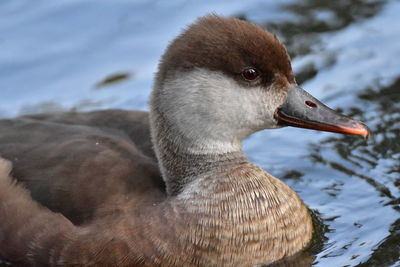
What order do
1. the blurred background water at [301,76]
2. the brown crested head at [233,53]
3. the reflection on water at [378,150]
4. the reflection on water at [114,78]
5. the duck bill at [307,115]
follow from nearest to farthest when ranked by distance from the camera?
the brown crested head at [233,53] < the duck bill at [307,115] < the blurred background water at [301,76] < the reflection on water at [378,150] < the reflection on water at [114,78]

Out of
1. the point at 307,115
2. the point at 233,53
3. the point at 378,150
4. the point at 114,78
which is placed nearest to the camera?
the point at 233,53

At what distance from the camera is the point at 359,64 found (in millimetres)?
9125

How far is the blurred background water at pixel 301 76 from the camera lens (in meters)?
7.14

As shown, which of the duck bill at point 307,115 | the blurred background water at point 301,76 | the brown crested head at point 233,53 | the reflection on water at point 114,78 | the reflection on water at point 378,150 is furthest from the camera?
the reflection on water at point 114,78

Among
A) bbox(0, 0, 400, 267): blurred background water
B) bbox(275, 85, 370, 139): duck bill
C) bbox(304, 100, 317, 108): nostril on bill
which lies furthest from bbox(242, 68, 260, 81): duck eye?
bbox(0, 0, 400, 267): blurred background water

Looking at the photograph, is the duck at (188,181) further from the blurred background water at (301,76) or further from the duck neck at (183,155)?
the blurred background water at (301,76)

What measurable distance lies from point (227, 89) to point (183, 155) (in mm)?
516

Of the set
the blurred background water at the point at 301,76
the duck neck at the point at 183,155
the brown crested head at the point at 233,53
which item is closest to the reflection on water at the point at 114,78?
the blurred background water at the point at 301,76

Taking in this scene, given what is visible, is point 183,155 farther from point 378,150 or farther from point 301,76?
point 301,76

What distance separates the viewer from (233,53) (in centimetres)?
606

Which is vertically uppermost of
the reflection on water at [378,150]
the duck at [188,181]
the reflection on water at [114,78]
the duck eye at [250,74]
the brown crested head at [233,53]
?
the brown crested head at [233,53]

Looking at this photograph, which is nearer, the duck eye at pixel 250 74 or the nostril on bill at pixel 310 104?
the duck eye at pixel 250 74

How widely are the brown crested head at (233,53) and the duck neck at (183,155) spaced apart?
13.5 inches

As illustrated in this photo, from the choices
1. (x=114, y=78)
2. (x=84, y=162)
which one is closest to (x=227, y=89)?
(x=84, y=162)
